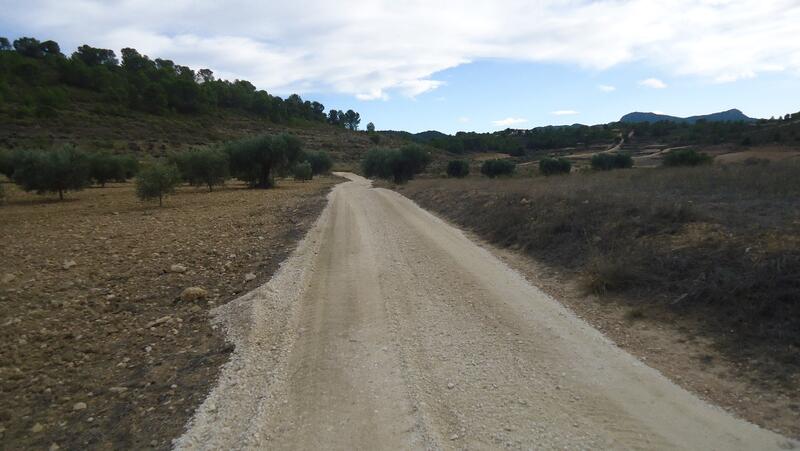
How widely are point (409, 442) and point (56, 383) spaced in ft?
13.1

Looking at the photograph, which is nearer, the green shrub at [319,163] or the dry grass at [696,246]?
the dry grass at [696,246]

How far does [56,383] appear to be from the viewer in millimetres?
5008

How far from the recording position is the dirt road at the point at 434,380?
366cm

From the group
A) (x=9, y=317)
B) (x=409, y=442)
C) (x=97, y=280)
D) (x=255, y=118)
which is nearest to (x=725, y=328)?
(x=409, y=442)

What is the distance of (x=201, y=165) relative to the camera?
3978 cm

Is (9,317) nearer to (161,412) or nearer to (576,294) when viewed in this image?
(161,412)

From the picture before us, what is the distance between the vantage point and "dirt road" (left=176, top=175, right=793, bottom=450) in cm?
366

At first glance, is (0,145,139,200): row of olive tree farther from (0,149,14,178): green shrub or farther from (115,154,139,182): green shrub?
(115,154,139,182): green shrub

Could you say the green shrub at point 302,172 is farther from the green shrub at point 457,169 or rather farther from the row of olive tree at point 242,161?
the green shrub at point 457,169

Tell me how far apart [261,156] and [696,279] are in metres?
41.3

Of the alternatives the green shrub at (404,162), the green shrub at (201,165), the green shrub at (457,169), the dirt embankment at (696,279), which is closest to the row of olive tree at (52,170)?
the green shrub at (201,165)

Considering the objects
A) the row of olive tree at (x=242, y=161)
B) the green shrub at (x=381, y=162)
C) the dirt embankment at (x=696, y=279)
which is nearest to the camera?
the dirt embankment at (x=696, y=279)

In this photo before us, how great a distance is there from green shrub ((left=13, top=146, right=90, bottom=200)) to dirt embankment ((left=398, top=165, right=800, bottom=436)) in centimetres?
2949

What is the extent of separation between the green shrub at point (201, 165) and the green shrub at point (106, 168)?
7.23 meters
